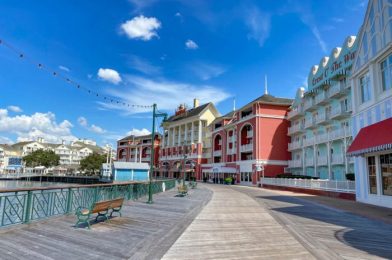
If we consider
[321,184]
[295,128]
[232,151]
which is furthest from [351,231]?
[232,151]

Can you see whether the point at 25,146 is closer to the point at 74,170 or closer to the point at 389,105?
the point at 74,170

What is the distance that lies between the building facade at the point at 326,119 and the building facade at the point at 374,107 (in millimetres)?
10508

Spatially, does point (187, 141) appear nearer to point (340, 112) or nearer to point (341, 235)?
point (340, 112)

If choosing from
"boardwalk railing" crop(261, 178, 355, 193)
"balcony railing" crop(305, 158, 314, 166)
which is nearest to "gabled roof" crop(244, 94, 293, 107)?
"balcony railing" crop(305, 158, 314, 166)

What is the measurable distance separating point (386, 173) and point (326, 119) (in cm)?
1988

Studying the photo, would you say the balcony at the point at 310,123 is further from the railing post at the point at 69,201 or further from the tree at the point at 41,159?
the tree at the point at 41,159

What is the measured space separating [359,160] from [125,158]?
83.5 m

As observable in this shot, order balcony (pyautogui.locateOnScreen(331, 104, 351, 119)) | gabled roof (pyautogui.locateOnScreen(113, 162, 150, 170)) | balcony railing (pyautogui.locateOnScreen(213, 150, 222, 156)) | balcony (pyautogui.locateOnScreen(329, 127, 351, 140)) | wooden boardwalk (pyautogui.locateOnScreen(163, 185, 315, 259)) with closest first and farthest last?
1. wooden boardwalk (pyautogui.locateOnScreen(163, 185, 315, 259))
2. balcony (pyautogui.locateOnScreen(329, 127, 351, 140))
3. balcony (pyautogui.locateOnScreen(331, 104, 351, 119))
4. gabled roof (pyautogui.locateOnScreen(113, 162, 150, 170))
5. balcony railing (pyautogui.locateOnScreen(213, 150, 222, 156))

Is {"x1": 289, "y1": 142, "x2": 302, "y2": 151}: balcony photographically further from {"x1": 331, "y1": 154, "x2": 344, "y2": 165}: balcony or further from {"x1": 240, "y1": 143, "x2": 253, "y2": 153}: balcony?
{"x1": 331, "y1": 154, "x2": 344, "y2": 165}: balcony

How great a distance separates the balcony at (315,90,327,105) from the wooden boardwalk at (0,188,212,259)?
1201 inches

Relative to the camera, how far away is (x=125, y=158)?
94.6 metres

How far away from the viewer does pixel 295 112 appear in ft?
139

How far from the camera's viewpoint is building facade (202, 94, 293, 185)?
1716 inches

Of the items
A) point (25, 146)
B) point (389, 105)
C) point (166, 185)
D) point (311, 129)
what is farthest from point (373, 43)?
point (25, 146)
